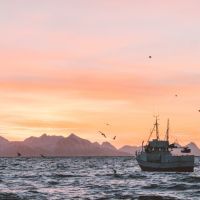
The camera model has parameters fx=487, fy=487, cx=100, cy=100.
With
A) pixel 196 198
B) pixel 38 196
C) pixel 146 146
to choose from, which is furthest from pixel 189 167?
pixel 38 196

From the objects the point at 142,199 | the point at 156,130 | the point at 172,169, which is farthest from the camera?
the point at 156,130

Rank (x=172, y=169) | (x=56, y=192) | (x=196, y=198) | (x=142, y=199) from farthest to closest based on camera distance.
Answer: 1. (x=172, y=169)
2. (x=56, y=192)
3. (x=196, y=198)
4. (x=142, y=199)

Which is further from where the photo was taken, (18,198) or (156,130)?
(156,130)

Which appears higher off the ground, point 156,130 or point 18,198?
point 156,130

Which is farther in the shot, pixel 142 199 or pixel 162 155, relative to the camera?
pixel 162 155

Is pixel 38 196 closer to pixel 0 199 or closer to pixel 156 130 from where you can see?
pixel 0 199

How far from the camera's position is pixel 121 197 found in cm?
5284

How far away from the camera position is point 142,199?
50.6 meters

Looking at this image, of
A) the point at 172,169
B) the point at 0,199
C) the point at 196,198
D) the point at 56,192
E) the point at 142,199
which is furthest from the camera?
the point at 172,169

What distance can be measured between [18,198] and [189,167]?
62.9 metres

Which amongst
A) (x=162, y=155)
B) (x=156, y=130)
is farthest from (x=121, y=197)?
(x=156, y=130)

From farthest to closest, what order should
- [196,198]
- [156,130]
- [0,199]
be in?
[156,130] → [196,198] → [0,199]

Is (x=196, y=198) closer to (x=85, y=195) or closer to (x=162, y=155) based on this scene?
(x=85, y=195)

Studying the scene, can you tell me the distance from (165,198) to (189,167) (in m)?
54.3
